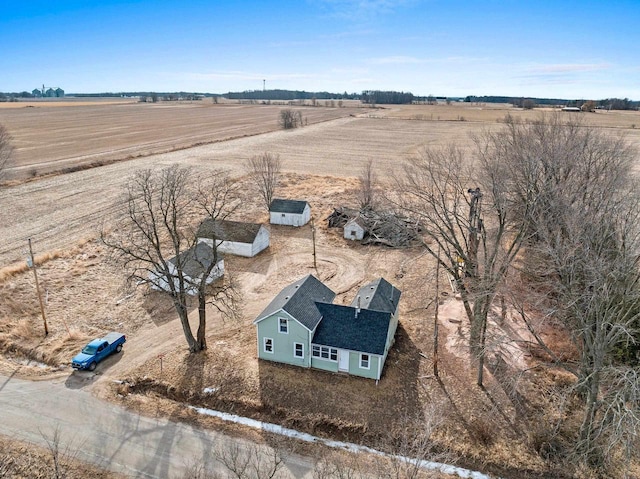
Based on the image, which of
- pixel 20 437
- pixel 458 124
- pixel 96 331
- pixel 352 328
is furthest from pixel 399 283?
pixel 458 124

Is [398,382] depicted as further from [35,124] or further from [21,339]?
[35,124]

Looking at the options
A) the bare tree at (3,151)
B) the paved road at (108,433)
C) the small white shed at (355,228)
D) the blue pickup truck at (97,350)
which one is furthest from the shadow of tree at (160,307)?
the bare tree at (3,151)

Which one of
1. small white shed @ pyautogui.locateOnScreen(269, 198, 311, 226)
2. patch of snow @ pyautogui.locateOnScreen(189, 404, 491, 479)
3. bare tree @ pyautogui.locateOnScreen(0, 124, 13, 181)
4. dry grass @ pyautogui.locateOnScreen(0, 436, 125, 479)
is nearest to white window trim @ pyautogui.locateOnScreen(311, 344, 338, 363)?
patch of snow @ pyautogui.locateOnScreen(189, 404, 491, 479)

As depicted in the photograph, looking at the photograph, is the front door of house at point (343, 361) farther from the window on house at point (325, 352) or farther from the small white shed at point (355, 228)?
the small white shed at point (355, 228)

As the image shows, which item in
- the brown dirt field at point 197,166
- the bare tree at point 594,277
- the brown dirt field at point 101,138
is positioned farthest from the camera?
the brown dirt field at point 101,138

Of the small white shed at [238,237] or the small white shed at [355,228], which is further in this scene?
the small white shed at [355,228]

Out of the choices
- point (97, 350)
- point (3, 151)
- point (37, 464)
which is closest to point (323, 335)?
point (97, 350)
